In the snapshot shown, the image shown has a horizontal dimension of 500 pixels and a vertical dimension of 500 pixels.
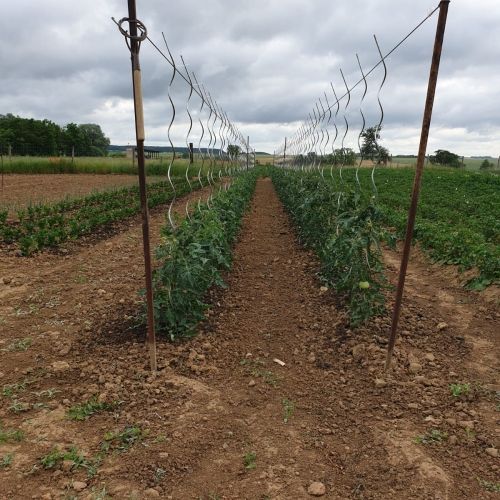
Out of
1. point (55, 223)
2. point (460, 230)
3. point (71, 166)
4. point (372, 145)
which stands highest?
point (372, 145)

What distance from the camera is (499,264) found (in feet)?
17.8

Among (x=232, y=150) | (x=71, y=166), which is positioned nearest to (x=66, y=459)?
(x=232, y=150)

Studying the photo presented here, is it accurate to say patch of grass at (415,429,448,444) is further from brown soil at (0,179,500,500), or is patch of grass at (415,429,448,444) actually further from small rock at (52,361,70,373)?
small rock at (52,361,70,373)

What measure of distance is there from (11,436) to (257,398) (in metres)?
1.57

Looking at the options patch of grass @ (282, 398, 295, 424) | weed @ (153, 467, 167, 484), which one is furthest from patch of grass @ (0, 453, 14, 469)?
→ patch of grass @ (282, 398, 295, 424)

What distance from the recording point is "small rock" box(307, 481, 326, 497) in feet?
7.34

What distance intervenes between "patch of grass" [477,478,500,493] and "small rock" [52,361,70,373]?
2.87 m

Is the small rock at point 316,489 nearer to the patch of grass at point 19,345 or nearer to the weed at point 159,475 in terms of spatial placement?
the weed at point 159,475

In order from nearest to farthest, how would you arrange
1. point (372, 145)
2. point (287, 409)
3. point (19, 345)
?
point (287, 409) < point (19, 345) < point (372, 145)

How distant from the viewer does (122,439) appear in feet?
8.61

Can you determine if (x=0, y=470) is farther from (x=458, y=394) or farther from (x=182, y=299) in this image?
(x=458, y=394)

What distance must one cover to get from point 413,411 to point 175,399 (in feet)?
5.35

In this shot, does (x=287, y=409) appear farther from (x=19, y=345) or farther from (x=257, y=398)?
(x=19, y=345)

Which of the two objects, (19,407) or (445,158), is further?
(445,158)
